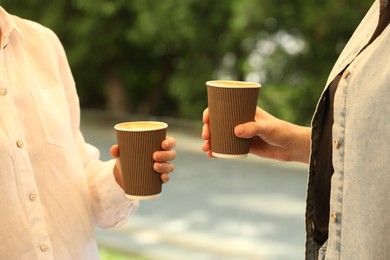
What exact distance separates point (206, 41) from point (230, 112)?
5.84 metres

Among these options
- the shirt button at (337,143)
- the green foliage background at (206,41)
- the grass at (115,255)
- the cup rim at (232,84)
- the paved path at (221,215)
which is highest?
the cup rim at (232,84)

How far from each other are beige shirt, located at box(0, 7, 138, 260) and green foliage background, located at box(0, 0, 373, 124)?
457cm

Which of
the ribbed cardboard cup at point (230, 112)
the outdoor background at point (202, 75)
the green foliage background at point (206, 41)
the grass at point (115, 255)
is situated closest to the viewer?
the ribbed cardboard cup at point (230, 112)

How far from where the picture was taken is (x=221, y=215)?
420 cm

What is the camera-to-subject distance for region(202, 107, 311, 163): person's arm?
1.36 metres

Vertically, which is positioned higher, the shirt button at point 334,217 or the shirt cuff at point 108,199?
the shirt button at point 334,217

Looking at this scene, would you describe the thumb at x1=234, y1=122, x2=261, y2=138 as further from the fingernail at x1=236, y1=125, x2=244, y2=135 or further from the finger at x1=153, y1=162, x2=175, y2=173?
the finger at x1=153, y1=162, x2=175, y2=173

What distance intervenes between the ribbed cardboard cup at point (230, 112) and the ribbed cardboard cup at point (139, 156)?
118 millimetres

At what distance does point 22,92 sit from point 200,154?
4.53 meters

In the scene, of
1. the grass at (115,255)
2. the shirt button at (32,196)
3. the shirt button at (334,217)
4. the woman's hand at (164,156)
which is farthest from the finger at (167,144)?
the grass at (115,255)

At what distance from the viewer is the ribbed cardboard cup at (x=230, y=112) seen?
133cm

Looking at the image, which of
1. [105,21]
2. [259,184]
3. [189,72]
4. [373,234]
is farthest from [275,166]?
[373,234]

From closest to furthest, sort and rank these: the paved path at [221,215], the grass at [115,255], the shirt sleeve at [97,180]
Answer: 1. the shirt sleeve at [97,180]
2. the grass at [115,255]
3. the paved path at [221,215]

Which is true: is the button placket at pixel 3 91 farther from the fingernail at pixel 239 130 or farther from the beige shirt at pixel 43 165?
the fingernail at pixel 239 130
